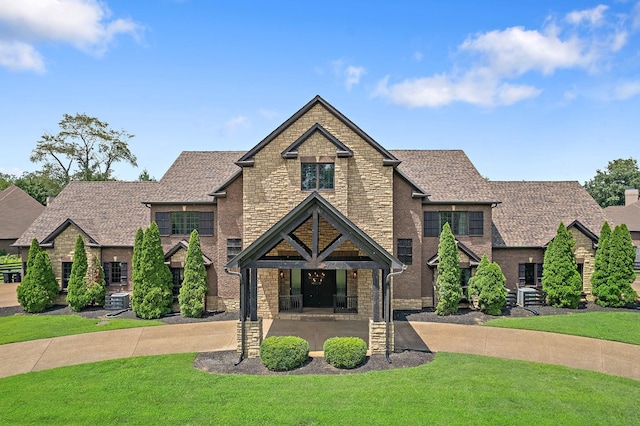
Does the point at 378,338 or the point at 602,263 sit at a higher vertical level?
the point at 602,263

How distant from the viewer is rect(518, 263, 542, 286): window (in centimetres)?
2244

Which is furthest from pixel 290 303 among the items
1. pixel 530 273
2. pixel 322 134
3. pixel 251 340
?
pixel 530 273

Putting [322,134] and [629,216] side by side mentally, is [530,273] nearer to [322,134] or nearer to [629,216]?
[322,134]

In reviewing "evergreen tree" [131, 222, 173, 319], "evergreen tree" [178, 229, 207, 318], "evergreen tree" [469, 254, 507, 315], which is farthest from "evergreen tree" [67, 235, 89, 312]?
"evergreen tree" [469, 254, 507, 315]

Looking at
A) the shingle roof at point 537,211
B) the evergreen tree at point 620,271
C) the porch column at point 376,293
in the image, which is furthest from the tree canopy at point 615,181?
the porch column at point 376,293

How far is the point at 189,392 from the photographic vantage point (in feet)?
34.3

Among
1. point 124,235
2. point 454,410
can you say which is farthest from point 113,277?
point 454,410

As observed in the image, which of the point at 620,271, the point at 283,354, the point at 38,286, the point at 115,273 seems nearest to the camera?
the point at 283,354

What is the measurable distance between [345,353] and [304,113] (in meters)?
11.5

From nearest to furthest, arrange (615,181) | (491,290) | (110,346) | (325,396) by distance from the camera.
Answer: (325,396)
(110,346)
(491,290)
(615,181)

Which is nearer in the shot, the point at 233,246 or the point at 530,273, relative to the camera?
the point at 233,246

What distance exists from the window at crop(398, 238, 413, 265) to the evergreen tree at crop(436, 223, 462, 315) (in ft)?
5.54

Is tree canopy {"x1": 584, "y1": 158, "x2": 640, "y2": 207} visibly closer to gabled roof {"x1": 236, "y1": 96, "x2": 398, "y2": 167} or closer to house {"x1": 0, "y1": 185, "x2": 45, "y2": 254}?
gabled roof {"x1": 236, "y1": 96, "x2": 398, "y2": 167}

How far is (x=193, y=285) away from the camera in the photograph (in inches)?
755
